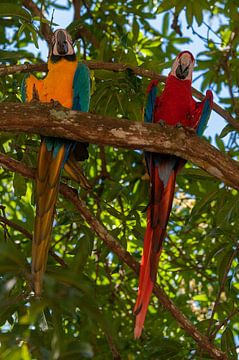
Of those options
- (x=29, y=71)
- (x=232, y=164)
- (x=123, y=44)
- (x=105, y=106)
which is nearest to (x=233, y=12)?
(x=123, y=44)

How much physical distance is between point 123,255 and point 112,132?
59 centimetres

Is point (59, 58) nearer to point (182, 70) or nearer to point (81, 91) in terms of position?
point (81, 91)

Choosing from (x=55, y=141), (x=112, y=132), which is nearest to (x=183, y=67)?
(x=55, y=141)

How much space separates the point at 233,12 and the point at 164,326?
1754 millimetres

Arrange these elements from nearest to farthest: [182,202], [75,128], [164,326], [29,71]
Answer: [75,128], [29,71], [164,326], [182,202]

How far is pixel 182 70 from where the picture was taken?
3393mm

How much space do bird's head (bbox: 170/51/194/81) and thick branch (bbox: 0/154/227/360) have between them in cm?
85

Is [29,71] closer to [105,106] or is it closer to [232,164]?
[105,106]

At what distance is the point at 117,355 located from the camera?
280 centimetres

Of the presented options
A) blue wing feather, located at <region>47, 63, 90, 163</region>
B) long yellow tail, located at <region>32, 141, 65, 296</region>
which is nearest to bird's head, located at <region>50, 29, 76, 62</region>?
blue wing feather, located at <region>47, 63, 90, 163</region>

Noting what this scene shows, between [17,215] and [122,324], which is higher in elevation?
[17,215]

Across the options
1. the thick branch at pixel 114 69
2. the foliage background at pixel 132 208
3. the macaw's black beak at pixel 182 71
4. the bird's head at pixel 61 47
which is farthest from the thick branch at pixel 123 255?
the macaw's black beak at pixel 182 71

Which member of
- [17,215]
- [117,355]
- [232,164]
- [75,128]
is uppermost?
[17,215]

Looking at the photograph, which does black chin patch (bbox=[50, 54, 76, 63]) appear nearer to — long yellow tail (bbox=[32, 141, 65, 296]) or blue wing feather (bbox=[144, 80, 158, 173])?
blue wing feather (bbox=[144, 80, 158, 173])
